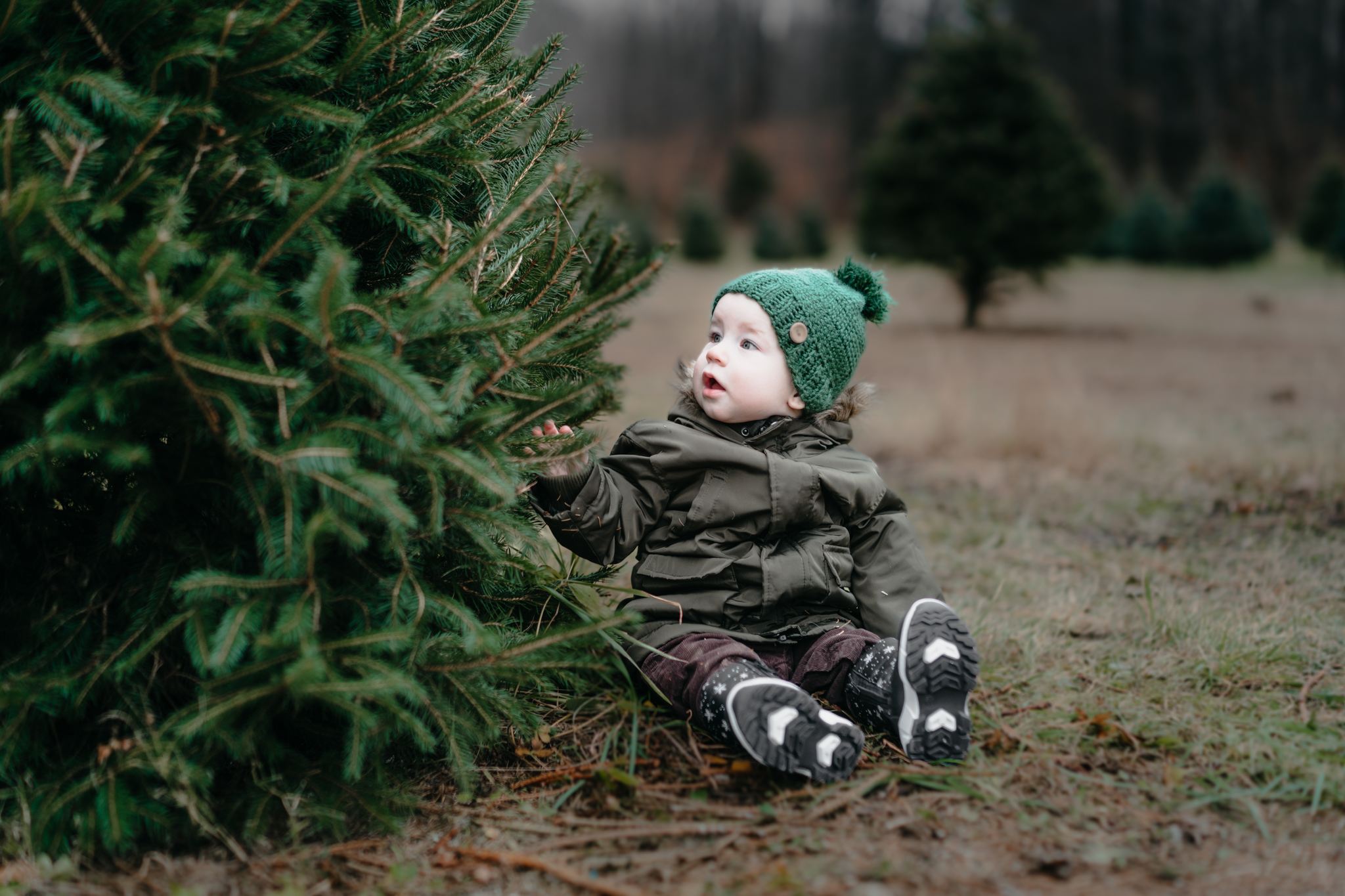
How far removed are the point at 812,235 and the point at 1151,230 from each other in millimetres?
9194

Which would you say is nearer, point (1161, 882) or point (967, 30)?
point (1161, 882)

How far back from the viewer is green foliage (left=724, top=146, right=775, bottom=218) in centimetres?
3397

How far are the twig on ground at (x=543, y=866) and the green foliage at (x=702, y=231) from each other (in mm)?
24808

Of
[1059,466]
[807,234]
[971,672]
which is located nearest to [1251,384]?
[1059,466]

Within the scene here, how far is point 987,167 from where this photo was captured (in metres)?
13.8

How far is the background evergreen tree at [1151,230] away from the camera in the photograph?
2469cm

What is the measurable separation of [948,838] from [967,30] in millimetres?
14954

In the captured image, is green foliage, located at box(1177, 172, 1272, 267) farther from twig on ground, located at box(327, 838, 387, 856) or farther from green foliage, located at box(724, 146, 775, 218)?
twig on ground, located at box(327, 838, 387, 856)

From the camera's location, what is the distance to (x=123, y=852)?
170 centimetres

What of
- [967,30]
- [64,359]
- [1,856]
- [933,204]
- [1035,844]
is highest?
[967,30]

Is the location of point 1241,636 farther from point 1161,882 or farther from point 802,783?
point 802,783

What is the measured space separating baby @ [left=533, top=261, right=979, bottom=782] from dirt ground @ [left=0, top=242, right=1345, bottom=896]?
0.17 metres

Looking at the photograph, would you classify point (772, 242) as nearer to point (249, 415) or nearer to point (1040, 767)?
point (1040, 767)

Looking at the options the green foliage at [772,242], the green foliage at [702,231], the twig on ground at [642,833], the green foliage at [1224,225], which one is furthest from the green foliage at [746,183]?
the twig on ground at [642,833]
